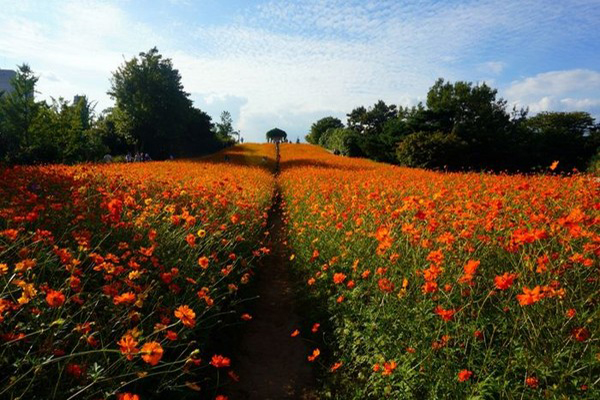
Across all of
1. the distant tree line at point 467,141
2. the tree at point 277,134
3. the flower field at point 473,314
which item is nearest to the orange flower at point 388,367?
the flower field at point 473,314

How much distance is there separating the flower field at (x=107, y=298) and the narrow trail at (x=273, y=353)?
31 centimetres

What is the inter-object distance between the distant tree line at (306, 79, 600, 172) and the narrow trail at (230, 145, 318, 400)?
1936cm

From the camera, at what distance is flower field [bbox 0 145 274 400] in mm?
2223

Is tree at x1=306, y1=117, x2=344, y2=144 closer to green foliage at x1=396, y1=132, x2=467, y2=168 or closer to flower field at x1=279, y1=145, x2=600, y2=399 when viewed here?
green foliage at x1=396, y1=132, x2=467, y2=168

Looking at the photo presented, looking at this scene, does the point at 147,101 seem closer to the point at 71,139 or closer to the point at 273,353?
the point at 71,139

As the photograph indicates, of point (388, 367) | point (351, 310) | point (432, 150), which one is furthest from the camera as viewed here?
point (432, 150)

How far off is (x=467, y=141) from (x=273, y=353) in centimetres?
2849

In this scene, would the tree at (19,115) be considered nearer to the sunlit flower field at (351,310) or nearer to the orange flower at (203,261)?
the sunlit flower field at (351,310)

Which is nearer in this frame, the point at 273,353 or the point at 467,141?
the point at 273,353

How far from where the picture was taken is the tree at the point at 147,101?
31500mm

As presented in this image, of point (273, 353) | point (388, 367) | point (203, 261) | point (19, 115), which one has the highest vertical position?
point (19, 115)

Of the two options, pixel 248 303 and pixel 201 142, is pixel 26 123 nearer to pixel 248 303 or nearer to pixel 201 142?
pixel 201 142

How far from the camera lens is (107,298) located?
10.7 feet

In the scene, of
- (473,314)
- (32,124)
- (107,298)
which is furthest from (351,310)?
(32,124)
